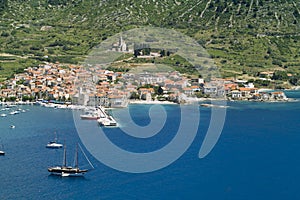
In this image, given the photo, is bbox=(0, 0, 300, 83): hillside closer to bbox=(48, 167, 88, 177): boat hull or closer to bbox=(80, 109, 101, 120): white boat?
bbox=(80, 109, 101, 120): white boat

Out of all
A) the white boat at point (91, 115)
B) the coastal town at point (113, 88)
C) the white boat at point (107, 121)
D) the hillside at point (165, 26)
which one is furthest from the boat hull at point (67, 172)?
the hillside at point (165, 26)

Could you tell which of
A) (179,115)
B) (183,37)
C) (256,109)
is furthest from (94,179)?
(183,37)

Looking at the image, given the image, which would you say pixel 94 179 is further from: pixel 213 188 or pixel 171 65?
pixel 171 65

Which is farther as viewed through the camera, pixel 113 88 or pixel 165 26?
pixel 165 26

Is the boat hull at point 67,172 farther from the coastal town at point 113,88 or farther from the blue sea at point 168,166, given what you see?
the coastal town at point 113,88

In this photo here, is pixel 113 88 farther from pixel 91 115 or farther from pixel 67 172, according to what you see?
pixel 67 172

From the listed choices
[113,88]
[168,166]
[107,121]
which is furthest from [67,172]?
[113,88]

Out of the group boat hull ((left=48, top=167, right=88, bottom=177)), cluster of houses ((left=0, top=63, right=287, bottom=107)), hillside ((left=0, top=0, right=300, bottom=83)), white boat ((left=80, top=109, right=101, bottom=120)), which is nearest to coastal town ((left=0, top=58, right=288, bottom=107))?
cluster of houses ((left=0, top=63, right=287, bottom=107))
